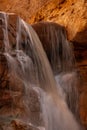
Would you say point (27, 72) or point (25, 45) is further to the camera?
point (25, 45)

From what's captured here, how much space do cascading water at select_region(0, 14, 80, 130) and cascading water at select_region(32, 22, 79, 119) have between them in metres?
0.39

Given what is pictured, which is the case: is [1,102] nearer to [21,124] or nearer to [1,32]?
[21,124]

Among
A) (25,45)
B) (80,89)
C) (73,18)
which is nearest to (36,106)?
(25,45)

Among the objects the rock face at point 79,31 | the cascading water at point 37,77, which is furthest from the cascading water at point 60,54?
the cascading water at point 37,77

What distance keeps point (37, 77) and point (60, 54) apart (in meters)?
1.55

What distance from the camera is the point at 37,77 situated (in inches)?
264

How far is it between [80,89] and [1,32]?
A: 2576 mm

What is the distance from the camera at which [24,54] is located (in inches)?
259

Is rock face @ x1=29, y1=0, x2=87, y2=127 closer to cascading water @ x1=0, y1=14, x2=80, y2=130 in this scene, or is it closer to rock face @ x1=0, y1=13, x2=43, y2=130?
cascading water @ x1=0, y1=14, x2=80, y2=130

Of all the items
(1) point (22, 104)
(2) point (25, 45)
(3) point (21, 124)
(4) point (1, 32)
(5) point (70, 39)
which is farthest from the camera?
(5) point (70, 39)

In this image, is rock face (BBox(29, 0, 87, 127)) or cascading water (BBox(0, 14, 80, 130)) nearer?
cascading water (BBox(0, 14, 80, 130))

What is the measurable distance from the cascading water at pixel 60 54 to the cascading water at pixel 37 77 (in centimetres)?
39

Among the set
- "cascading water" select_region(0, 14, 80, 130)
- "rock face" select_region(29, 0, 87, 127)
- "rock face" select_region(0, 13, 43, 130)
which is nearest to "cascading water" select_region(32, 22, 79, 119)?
"rock face" select_region(29, 0, 87, 127)

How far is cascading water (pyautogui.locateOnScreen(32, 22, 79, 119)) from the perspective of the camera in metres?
7.73
